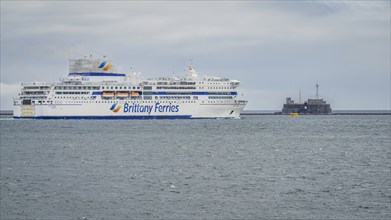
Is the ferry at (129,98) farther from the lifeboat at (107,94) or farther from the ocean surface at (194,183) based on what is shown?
the ocean surface at (194,183)

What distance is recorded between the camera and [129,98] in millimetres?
110938

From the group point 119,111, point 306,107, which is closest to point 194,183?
point 119,111

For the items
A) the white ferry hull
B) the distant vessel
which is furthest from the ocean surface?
the distant vessel

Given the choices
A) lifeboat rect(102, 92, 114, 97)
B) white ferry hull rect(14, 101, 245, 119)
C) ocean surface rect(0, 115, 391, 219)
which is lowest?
ocean surface rect(0, 115, 391, 219)

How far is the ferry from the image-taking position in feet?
359

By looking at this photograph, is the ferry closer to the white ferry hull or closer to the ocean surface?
the white ferry hull

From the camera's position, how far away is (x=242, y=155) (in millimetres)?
48281

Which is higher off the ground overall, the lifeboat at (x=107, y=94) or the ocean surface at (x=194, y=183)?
the lifeboat at (x=107, y=94)

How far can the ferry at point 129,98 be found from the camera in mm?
109500

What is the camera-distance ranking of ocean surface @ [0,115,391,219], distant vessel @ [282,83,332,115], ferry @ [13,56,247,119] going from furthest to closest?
distant vessel @ [282,83,332,115], ferry @ [13,56,247,119], ocean surface @ [0,115,391,219]

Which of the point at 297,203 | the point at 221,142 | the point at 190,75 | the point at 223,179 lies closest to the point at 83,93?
the point at 190,75

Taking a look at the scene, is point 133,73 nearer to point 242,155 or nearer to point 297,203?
point 242,155

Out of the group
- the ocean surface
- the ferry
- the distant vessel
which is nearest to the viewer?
the ocean surface

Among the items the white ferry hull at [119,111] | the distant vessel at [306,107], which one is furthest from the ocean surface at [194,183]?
the distant vessel at [306,107]
